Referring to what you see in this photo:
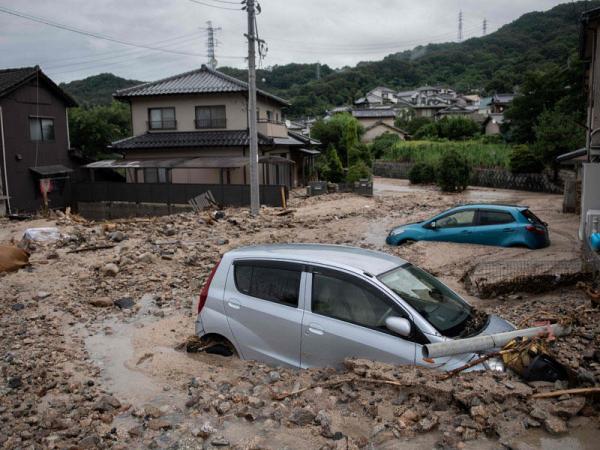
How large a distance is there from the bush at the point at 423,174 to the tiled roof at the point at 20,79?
23.7 meters

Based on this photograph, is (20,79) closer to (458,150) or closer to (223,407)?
(223,407)

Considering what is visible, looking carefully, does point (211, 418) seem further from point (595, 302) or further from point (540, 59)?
point (540, 59)

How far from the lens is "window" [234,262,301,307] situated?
18.8 ft

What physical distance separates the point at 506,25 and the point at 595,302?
501ft

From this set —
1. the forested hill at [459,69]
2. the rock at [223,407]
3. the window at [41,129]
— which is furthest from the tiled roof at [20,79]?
the forested hill at [459,69]

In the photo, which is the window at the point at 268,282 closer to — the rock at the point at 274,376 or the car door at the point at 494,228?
the rock at the point at 274,376

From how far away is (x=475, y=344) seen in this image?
15.9 ft

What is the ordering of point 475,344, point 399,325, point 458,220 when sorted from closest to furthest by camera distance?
point 475,344
point 399,325
point 458,220

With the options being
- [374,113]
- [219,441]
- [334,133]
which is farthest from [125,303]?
[374,113]

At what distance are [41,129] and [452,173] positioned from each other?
2348 centimetres

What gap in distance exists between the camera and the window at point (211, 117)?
98.4 feet

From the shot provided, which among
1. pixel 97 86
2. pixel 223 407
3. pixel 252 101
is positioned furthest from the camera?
pixel 97 86

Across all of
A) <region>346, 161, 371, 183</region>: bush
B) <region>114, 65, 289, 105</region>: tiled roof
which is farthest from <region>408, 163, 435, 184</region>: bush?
<region>114, 65, 289, 105</region>: tiled roof

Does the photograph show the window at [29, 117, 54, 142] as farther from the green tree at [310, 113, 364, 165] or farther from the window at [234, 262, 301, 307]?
the window at [234, 262, 301, 307]
